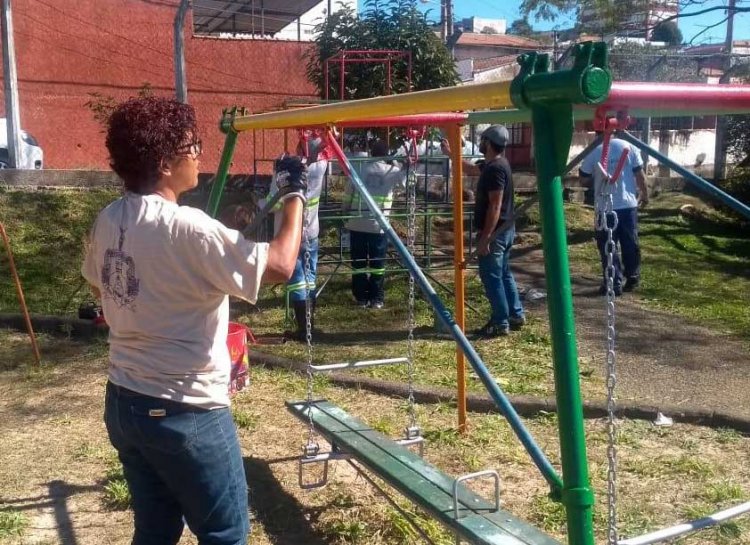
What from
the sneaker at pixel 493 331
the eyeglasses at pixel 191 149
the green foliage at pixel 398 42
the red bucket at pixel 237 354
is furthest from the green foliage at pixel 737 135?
the eyeglasses at pixel 191 149

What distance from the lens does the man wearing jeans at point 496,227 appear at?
6.58m

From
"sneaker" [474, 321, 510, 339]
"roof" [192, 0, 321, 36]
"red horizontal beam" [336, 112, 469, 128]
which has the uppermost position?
"roof" [192, 0, 321, 36]

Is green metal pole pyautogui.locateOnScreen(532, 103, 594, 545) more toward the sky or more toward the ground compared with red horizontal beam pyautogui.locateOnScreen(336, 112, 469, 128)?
more toward the ground

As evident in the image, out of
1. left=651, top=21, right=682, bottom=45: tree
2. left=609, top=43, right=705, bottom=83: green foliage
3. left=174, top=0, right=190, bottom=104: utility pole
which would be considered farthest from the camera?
left=609, top=43, right=705, bottom=83: green foliage

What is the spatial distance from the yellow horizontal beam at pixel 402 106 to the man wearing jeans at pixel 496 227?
300 cm

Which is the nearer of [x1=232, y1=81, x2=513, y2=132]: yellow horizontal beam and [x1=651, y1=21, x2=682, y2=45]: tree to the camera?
[x1=232, y1=81, x2=513, y2=132]: yellow horizontal beam

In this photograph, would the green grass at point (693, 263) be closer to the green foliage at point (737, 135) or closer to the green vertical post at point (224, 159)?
the green foliage at point (737, 135)

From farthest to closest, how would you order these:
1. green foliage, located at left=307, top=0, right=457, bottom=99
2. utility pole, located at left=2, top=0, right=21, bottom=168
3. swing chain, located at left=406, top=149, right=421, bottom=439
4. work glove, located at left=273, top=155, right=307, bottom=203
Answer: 1. utility pole, located at left=2, top=0, right=21, bottom=168
2. green foliage, located at left=307, top=0, right=457, bottom=99
3. swing chain, located at left=406, top=149, right=421, bottom=439
4. work glove, located at left=273, top=155, right=307, bottom=203

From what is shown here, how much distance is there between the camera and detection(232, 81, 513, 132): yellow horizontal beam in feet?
7.79

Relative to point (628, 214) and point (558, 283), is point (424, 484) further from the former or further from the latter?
point (628, 214)

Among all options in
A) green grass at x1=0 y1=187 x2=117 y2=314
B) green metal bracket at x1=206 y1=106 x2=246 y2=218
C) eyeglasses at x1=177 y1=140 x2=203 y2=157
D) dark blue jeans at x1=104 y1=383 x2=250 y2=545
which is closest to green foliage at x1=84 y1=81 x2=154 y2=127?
green grass at x1=0 y1=187 x2=117 y2=314

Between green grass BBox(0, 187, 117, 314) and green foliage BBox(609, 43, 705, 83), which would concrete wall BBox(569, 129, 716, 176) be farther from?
green grass BBox(0, 187, 117, 314)

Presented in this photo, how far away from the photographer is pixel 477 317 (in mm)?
7633

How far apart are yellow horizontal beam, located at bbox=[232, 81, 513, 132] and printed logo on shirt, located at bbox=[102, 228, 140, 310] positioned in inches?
37.7
